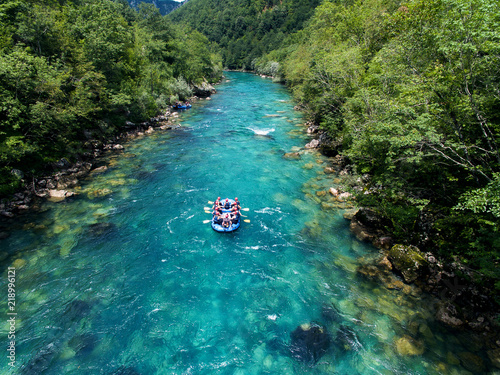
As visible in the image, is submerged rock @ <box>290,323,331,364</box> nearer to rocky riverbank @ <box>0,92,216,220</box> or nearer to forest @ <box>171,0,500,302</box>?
forest @ <box>171,0,500,302</box>

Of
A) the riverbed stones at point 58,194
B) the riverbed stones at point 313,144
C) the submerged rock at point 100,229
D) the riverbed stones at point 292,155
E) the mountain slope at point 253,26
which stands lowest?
the submerged rock at point 100,229

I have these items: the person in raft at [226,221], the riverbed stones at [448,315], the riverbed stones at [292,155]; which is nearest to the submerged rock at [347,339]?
the riverbed stones at [448,315]

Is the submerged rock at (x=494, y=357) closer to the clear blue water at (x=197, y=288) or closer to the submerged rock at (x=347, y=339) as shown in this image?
the clear blue water at (x=197, y=288)

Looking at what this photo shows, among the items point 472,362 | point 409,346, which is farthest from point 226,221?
point 472,362

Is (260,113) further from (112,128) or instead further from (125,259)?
(125,259)

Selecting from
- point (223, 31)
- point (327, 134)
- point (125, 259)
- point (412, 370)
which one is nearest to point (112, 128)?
point (125, 259)

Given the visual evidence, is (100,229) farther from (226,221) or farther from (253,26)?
(253,26)
